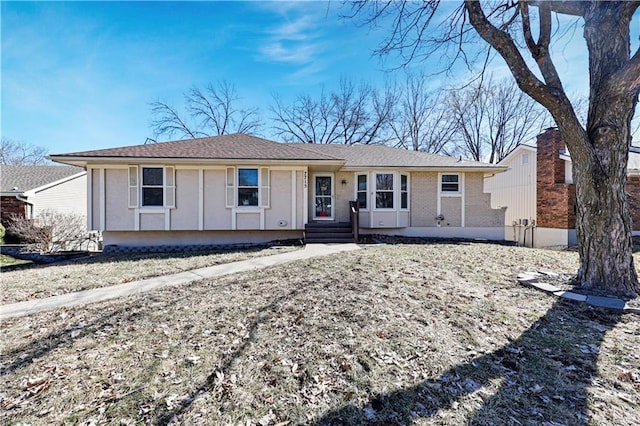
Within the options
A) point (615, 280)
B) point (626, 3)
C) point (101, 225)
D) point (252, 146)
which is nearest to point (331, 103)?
point (252, 146)

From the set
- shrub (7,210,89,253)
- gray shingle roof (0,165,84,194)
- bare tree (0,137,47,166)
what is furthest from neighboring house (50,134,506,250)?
bare tree (0,137,47,166)

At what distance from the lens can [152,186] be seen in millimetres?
10016

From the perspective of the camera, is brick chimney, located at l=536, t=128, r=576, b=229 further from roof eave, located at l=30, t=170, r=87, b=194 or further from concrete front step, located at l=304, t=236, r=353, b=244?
roof eave, located at l=30, t=170, r=87, b=194

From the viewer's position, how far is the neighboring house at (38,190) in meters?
15.0

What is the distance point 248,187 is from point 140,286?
5.53 metres

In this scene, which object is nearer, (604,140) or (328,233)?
(604,140)

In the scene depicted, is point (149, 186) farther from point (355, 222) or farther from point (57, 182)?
point (57, 182)

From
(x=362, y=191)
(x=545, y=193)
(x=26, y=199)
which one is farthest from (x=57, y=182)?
(x=545, y=193)

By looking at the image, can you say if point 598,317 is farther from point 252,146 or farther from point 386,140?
point 386,140

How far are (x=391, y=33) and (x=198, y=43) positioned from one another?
874 centimetres

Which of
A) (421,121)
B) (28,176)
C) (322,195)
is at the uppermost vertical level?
(421,121)

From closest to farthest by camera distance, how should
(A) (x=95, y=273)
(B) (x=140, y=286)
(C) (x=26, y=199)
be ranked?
(B) (x=140, y=286)
(A) (x=95, y=273)
(C) (x=26, y=199)

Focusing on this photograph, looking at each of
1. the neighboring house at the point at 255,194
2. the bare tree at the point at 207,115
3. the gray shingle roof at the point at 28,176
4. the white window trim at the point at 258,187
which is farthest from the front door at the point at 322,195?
the bare tree at the point at 207,115

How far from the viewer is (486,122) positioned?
85.6ft
